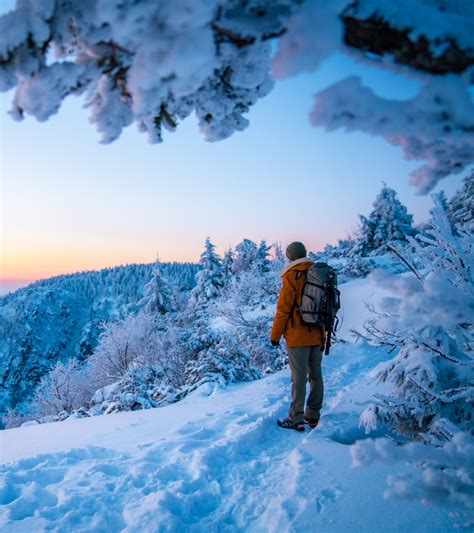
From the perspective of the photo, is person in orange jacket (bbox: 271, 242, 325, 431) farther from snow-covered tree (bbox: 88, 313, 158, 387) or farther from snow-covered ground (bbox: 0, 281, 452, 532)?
snow-covered tree (bbox: 88, 313, 158, 387)

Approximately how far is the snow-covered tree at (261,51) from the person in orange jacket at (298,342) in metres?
2.76

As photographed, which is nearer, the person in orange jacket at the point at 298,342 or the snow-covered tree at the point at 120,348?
the person in orange jacket at the point at 298,342

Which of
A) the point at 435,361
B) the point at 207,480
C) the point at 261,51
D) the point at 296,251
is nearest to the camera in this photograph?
the point at 261,51

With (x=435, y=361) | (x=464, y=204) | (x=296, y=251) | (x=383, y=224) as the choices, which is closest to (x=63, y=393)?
(x=296, y=251)

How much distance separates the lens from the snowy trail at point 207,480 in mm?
2463

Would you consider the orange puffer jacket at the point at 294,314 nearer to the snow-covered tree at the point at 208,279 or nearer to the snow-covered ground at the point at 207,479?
the snow-covered ground at the point at 207,479

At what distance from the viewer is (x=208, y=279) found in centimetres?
3434

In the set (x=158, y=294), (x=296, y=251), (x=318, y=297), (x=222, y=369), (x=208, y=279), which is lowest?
(x=158, y=294)

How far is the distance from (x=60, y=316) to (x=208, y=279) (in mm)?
72382

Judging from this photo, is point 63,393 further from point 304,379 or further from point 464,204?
point 464,204

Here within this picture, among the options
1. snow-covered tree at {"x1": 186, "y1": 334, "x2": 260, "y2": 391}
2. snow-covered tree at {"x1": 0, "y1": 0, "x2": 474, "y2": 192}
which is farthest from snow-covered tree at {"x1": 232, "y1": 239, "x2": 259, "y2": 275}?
snow-covered tree at {"x1": 0, "y1": 0, "x2": 474, "y2": 192}

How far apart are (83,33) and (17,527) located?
338 cm

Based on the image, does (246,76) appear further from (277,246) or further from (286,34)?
(277,246)

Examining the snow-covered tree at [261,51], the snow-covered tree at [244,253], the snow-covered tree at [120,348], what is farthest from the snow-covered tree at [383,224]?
the snow-covered tree at [261,51]
